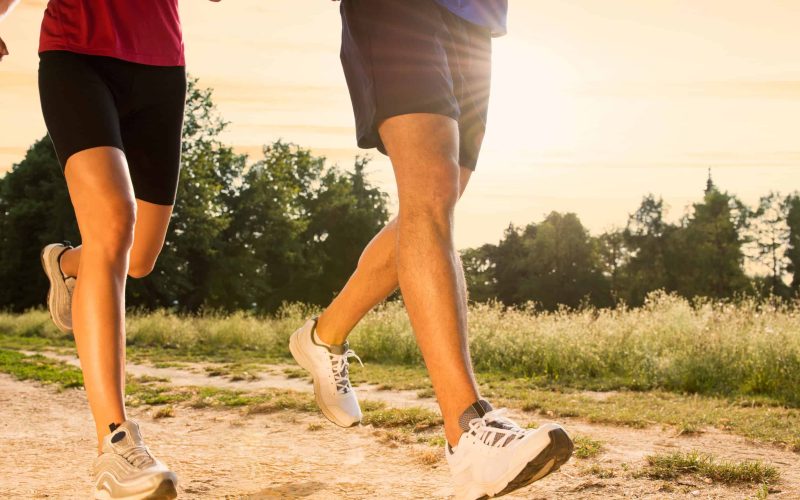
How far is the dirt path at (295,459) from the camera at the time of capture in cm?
366

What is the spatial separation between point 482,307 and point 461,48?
11.4 m

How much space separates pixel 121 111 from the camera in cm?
338

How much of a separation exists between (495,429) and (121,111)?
6.48 ft

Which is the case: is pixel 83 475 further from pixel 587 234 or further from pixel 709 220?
pixel 587 234

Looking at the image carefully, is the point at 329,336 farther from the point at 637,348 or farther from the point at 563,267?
the point at 563,267

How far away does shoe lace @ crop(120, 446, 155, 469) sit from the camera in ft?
8.93

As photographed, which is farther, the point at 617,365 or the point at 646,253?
the point at 646,253

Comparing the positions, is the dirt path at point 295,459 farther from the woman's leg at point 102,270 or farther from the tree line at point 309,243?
the tree line at point 309,243

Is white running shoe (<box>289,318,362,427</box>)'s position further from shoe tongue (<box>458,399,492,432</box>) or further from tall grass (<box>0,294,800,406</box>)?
tall grass (<box>0,294,800,406</box>)

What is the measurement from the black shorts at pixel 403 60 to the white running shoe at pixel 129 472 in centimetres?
122

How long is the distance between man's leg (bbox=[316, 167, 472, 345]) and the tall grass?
5.33 metres

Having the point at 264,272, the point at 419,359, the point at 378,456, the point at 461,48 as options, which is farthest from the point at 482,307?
the point at 264,272

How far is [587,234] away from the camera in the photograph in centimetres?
6450

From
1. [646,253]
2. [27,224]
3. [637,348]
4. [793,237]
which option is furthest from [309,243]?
[637,348]
